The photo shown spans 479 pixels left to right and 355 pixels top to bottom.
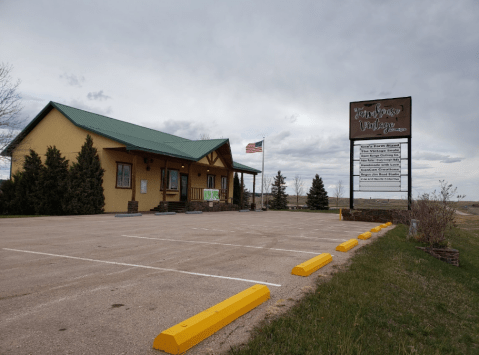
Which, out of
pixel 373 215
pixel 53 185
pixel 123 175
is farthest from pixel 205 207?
pixel 373 215

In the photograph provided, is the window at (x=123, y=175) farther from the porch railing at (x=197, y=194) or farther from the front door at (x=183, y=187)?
the porch railing at (x=197, y=194)

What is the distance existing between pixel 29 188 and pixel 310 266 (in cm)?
1913

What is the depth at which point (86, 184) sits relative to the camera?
18.7 meters

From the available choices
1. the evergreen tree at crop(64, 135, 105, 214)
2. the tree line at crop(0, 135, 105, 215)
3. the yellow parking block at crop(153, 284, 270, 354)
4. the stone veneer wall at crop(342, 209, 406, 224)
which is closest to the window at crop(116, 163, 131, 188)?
the evergreen tree at crop(64, 135, 105, 214)

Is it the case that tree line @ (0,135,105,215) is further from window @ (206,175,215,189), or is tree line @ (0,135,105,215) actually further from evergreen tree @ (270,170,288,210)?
evergreen tree @ (270,170,288,210)

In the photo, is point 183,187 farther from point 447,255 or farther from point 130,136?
point 447,255

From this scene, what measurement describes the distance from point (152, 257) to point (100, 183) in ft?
48.0

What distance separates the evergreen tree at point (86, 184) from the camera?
18.5m

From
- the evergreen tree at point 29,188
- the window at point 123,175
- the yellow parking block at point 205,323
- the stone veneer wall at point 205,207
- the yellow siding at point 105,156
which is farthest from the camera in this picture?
the stone veneer wall at point 205,207

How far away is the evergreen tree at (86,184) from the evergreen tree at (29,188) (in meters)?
1.95

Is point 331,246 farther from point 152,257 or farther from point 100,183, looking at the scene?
point 100,183

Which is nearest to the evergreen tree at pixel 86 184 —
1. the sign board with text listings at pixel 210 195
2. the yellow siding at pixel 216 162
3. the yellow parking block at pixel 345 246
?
the yellow siding at pixel 216 162

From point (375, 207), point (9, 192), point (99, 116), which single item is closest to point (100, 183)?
point (9, 192)

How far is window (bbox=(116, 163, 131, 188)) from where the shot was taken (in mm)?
21484
